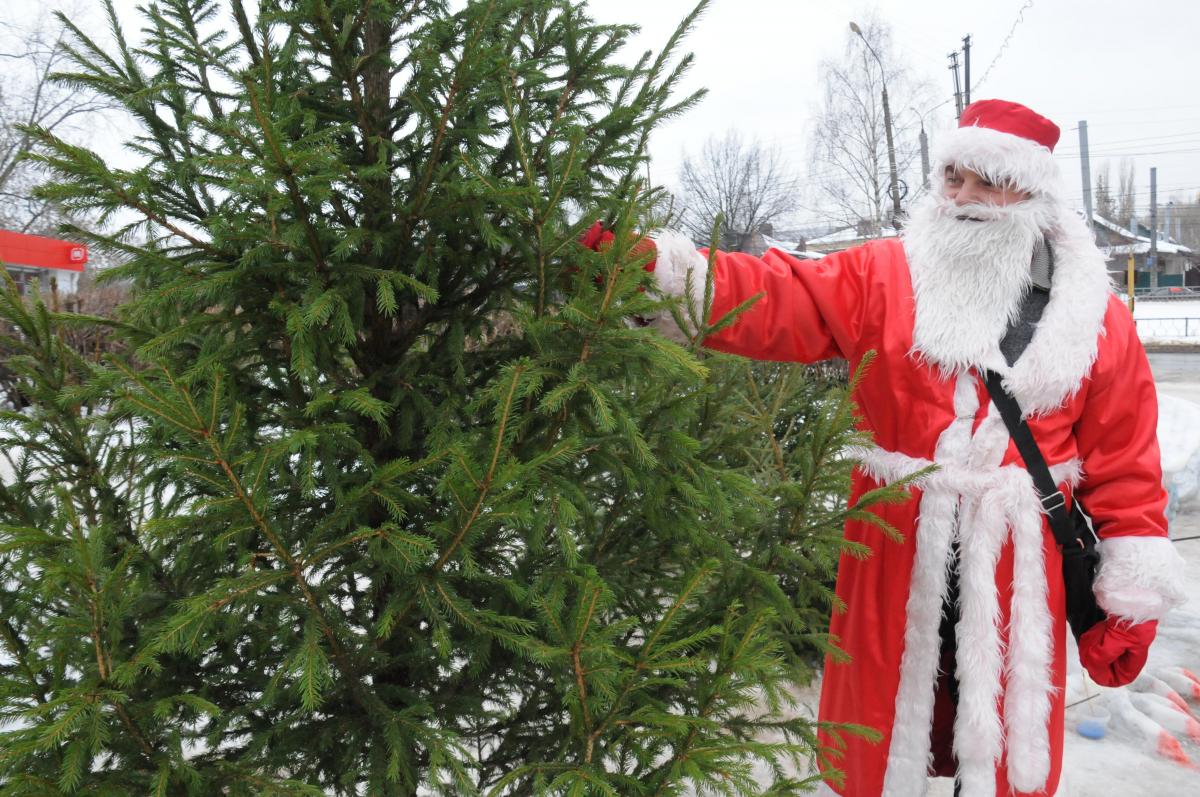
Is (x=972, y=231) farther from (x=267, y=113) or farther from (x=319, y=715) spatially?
(x=319, y=715)

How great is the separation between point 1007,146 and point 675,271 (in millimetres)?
931

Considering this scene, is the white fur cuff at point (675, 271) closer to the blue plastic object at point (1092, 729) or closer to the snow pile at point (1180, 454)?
the blue plastic object at point (1092, 729)

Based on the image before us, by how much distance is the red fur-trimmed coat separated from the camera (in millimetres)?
1900

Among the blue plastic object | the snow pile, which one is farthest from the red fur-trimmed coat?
the snow pile

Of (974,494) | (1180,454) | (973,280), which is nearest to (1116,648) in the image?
(974,494)

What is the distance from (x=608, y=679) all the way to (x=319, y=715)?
0.66 meters

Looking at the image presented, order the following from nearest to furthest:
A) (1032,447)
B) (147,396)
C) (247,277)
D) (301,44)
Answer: (147,396) < (247,277) < (301,44) < (1032,447)

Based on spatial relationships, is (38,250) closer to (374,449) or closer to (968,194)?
(374,449)

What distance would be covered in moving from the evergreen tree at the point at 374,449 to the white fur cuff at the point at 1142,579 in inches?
31.2

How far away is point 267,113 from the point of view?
125 cm

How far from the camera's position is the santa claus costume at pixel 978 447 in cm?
190

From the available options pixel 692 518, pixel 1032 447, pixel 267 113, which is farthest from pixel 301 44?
pixel 1032 447

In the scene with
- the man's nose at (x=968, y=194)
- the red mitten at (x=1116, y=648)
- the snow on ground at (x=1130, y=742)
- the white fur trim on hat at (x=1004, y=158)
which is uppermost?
the white fur trim on hat at (x=1004, y=158)

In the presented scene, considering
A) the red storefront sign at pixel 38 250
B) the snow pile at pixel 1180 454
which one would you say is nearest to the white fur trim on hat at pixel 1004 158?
the snow pile at pixel 1180 454
